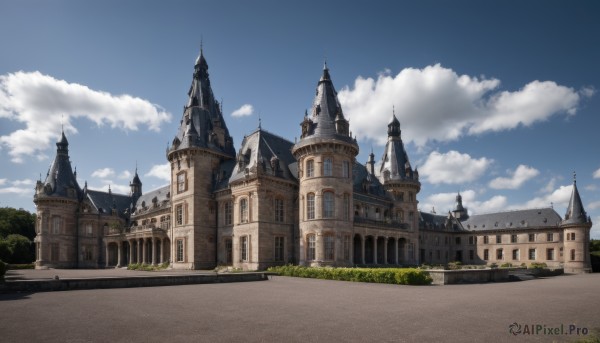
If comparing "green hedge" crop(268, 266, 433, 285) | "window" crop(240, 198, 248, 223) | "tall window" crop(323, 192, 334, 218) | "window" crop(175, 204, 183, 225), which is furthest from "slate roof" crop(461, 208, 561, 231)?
"window" crop(175, 204, 183, 225)

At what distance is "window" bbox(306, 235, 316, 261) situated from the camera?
135 ft

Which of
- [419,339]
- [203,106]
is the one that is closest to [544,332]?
[419,339]

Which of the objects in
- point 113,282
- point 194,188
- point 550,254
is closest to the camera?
point 113,282

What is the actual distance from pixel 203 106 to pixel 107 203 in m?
31.8

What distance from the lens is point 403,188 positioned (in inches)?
2370

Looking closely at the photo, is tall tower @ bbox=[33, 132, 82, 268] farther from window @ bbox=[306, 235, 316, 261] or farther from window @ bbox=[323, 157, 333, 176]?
window @ bbox=[323, 157, 333, 176]

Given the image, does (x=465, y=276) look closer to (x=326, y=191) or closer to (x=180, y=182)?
(x=326, y=191)

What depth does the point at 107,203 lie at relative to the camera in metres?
73.3

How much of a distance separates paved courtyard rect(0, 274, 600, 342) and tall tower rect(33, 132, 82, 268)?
165 feet

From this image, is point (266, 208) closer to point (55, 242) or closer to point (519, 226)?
point (55, 242)

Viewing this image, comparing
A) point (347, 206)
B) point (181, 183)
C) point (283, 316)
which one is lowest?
point (283, 316)

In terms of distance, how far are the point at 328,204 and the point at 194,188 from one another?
16965mm

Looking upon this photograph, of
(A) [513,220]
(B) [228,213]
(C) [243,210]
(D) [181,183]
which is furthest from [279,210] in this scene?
(A) [513,220]

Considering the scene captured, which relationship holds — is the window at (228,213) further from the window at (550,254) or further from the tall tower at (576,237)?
the window at (550,254)
